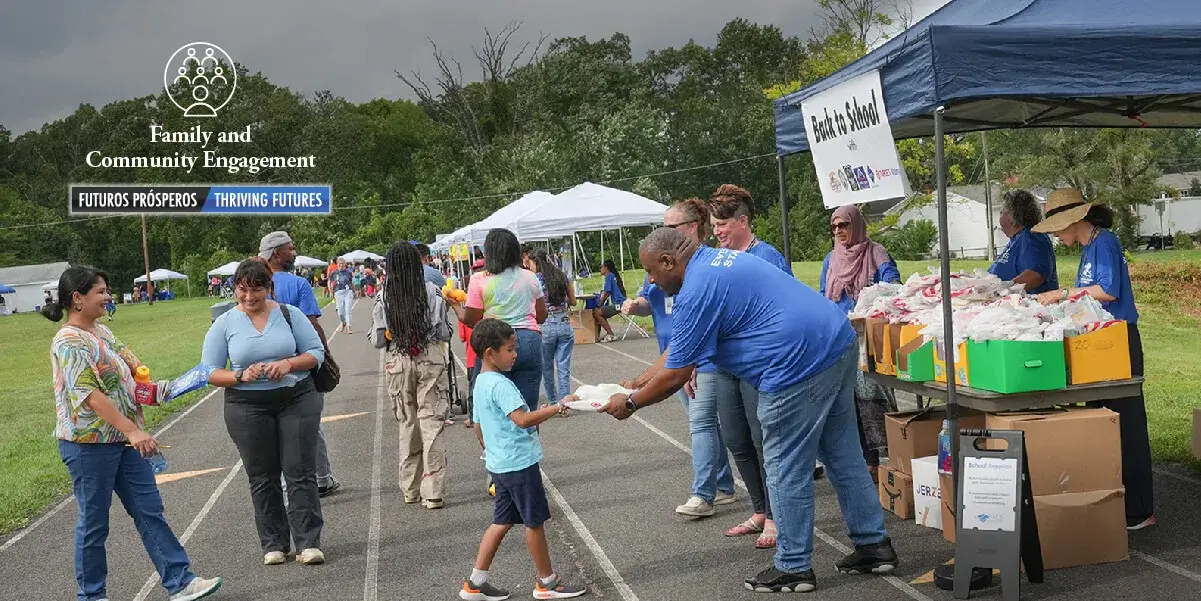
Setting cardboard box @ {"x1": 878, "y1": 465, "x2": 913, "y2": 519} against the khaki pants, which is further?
the khaki pants

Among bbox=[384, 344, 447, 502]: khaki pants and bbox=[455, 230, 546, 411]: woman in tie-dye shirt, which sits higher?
bbox=[455, 230, 546, 411]: woman in tie-dye shirt

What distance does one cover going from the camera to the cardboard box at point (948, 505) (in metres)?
6.04

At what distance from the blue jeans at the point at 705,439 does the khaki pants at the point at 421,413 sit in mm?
2020

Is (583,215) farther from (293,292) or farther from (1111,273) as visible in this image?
(1111,273)

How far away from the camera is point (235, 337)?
6426mm

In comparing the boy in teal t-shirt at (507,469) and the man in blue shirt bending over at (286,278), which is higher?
the man in blue shirt bending over at (286,278)

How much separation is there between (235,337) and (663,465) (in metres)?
3.98

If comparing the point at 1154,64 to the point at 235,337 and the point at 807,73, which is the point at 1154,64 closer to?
the point at 235,337

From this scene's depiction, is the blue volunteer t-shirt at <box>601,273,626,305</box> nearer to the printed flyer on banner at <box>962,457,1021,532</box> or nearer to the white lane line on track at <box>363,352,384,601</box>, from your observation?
the white lane line on track at <box>363,352,384,601</box>

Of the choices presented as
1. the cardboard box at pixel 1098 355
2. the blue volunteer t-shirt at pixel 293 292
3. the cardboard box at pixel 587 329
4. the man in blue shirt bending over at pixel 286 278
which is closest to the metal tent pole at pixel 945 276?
the cardboard box at pixel 1098 355

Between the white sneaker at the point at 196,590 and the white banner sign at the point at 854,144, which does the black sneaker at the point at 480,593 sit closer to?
the white sneaker at the point at 196,590

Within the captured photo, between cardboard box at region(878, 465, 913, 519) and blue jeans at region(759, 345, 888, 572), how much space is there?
1.16m

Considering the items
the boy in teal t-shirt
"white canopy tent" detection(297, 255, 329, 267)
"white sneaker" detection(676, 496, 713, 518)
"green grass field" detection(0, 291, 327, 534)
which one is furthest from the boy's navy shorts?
"white canopy tent" detection(297, 255, 329, 267)

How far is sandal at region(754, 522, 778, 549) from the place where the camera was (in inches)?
253
